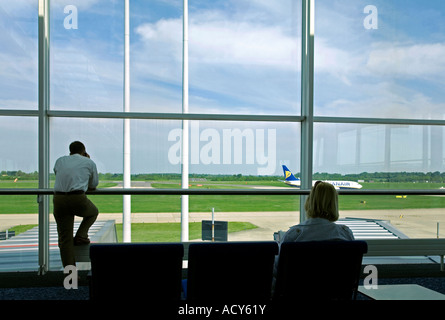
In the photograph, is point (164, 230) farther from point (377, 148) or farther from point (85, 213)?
point (377, 148)

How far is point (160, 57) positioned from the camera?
14.9 ft

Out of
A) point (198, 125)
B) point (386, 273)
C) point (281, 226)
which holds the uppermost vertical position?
point (198, 125)

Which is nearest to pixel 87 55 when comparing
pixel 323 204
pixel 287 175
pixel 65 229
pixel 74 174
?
pixel 74 174

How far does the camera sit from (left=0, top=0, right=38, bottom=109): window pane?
421 cm

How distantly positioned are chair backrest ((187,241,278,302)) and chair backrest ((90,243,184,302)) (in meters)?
0.09

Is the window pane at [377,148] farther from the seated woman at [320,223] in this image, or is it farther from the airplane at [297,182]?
the seated woman at [320,223]

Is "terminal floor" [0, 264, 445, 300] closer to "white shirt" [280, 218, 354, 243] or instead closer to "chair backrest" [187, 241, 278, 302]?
"white shirt" [280, 218, 354, 243]

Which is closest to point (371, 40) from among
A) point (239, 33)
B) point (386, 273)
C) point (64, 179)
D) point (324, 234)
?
point (239, 33)

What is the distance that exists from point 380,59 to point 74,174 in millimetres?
4014

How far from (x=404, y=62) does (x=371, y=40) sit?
562 mm

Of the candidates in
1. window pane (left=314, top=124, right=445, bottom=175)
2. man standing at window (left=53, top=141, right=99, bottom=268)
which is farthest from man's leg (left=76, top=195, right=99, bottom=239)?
window pane (left=314, top=124, right=445, bottom=175)

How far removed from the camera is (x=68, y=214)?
3408 millimetres

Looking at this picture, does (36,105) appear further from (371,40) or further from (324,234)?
(371,40)

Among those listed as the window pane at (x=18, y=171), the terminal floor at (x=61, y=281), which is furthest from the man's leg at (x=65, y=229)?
the window pane at (x=18, y=171)
